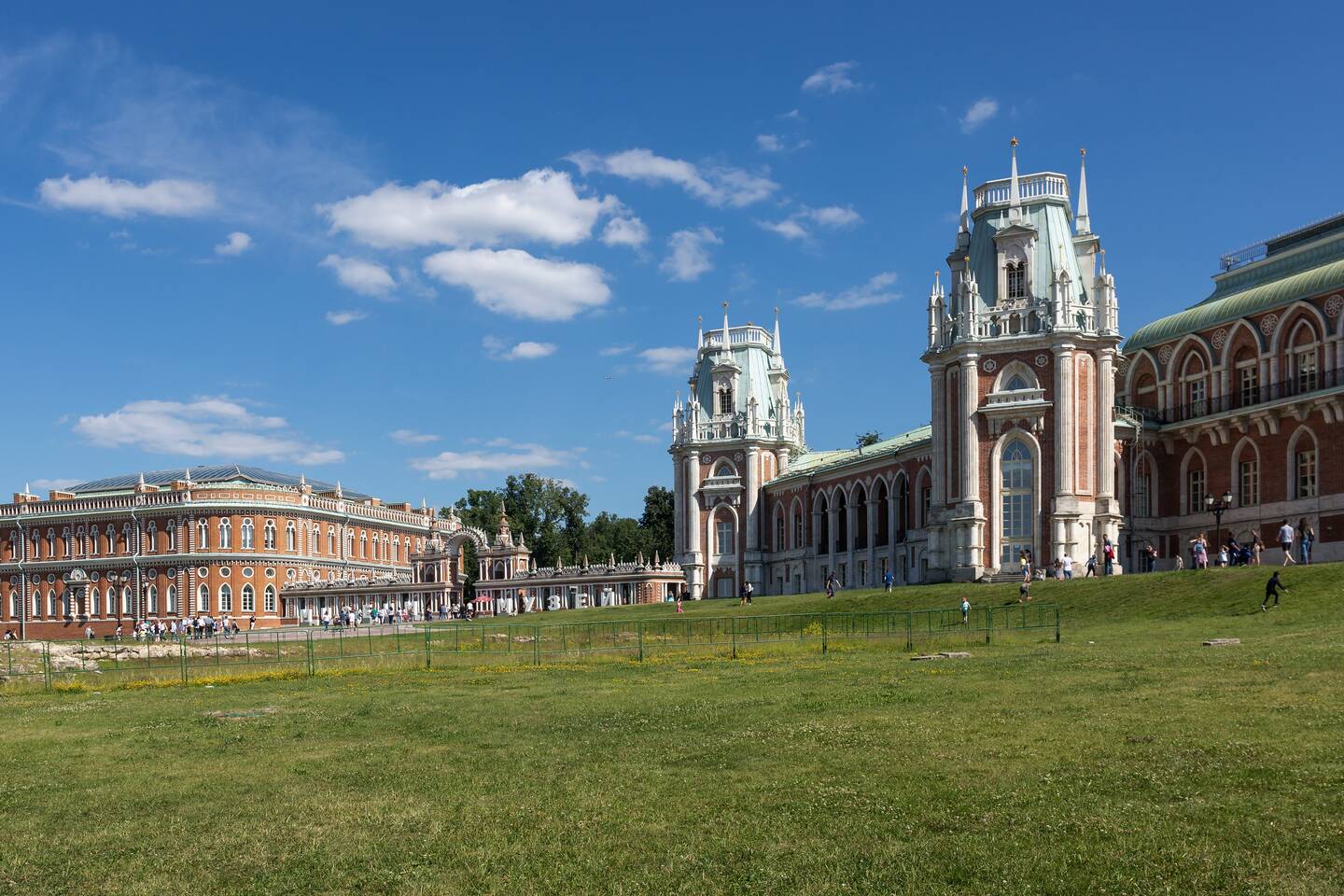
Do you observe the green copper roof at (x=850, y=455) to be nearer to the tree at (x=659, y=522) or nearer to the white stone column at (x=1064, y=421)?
the white stone column at (x=1064, y=421)

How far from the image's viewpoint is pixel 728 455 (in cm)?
8881

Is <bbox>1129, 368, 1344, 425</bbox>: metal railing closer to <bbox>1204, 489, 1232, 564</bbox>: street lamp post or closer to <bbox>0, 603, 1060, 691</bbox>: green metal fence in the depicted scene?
<bbox>1204, 489, 1232, 564</bbox>: street lamp post

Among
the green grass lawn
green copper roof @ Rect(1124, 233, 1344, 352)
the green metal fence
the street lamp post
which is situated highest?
green copper roof @ Rect(1124, 233, 1344, 352)

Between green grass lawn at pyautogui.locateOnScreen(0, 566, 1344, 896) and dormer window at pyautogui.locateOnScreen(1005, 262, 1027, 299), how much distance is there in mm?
35929

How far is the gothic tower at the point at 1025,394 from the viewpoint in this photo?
5794cm

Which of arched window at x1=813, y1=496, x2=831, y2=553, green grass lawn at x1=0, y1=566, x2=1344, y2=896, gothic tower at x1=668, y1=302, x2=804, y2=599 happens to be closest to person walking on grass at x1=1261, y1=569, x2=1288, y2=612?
green grass lawn at x1=0, y1=566, x2=1344, y2=896

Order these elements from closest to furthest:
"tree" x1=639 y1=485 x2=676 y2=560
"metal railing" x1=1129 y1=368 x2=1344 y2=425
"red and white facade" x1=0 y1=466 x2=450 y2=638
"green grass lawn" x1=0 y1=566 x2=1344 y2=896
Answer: "green grass lawn" x1=0 y1=566 x2=1344 y2=896 → "metal railing" x1=1129 y1=368 x2=1344 y2=425 → "red and white facade" x1=0 y1=466 x2=450 y2=638 → "tree" x1=639 y1=485 x2=676 y2=560

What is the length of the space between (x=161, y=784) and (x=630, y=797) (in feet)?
21.7

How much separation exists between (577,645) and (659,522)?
268ft

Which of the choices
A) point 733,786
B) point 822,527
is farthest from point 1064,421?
point 733,786

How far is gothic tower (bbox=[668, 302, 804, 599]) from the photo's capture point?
8731 cm

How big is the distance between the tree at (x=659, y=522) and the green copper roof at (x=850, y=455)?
2543cm

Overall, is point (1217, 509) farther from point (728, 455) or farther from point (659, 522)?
point (659, 522)

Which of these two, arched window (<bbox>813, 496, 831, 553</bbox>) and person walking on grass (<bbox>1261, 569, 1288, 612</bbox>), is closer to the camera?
person walking on grass (<bbox>1261, 569, 1288, 612</bbox>)
